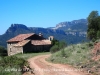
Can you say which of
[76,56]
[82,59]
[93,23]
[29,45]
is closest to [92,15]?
[93,23]

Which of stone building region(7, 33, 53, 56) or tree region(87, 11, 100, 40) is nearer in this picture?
Result: tree region(87, 11, 100, 40)

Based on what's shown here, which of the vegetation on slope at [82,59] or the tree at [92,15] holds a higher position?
the tree at [92,15]

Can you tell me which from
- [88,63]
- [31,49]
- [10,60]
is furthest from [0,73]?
[31,49]

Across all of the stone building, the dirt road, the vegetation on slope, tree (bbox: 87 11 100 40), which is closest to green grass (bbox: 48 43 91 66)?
the vegetation on slope

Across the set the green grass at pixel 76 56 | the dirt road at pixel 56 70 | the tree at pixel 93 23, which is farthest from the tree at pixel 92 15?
the dirt road at pixel 56 70

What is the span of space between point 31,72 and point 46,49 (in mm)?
39275

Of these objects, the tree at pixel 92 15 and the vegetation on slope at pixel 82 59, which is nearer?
the vegetation on slope at pixel 82 59

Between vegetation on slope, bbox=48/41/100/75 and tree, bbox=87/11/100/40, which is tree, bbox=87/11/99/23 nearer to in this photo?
tree, bbox=87/11/100/40

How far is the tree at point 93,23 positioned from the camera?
155ft

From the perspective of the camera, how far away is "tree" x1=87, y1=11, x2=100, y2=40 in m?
47.3

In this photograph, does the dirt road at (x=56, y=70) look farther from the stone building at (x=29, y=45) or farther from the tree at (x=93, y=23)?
the stone building at (x=29, y=45)

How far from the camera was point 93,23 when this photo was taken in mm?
48219

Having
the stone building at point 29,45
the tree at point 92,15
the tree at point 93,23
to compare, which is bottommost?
the stone building at point 29,45

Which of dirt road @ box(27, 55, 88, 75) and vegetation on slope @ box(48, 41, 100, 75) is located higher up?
vegetation on slope @ box(48, 41, 100, 75)
